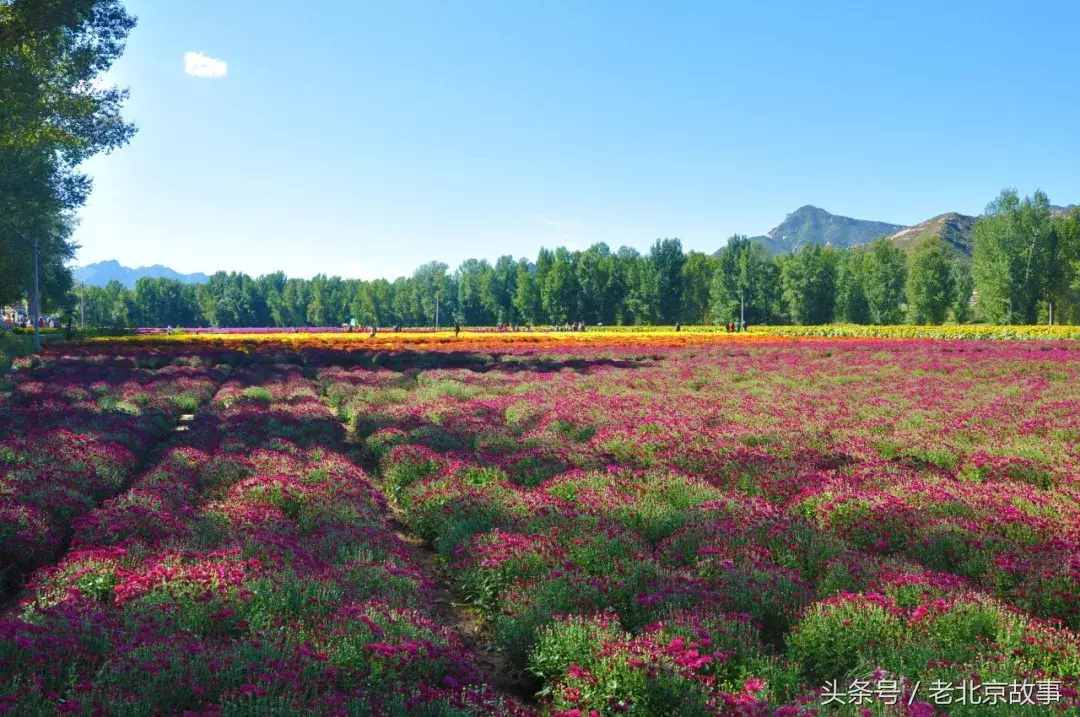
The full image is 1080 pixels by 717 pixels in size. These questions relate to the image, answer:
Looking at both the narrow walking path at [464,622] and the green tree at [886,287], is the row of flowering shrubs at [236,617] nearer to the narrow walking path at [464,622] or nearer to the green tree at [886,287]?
the narrow walking path at [464,622]

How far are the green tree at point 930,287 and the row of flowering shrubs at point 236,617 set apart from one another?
9682 cm

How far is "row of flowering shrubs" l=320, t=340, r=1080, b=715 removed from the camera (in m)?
4.22

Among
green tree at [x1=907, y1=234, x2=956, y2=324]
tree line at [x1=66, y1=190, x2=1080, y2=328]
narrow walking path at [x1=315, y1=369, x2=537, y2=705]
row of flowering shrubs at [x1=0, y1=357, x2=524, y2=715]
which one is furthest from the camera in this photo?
green tree at [x1=907, y1=234, x2=956, y2=324]

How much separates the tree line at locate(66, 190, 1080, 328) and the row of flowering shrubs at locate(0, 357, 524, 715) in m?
90.7

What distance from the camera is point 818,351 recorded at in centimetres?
3259

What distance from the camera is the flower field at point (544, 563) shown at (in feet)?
13.0

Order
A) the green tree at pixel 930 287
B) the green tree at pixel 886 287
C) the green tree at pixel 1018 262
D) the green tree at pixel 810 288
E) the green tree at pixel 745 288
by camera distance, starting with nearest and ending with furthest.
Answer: the green tree at pixel 1018 262 → the green tree at pixel 930 287 → the green tree at pixel 886 287 → the green tree at pixel 810 288 → the green tree at pixel 745 288

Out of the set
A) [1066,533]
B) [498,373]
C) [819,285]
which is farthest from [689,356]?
[819,285]

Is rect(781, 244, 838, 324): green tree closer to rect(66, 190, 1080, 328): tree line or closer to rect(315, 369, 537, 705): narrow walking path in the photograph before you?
rect(66, 190, 1080, 328): tree line

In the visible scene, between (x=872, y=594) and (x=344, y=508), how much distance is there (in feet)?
18.3

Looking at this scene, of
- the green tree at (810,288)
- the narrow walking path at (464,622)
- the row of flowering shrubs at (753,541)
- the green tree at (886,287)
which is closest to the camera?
the row of flowering shrubs at (753,541)

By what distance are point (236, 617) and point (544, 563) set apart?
2.61 m

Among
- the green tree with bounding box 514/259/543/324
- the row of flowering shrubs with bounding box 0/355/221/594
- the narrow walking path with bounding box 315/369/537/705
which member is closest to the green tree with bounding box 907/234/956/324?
the green tree with bounding box 514/259/543/324

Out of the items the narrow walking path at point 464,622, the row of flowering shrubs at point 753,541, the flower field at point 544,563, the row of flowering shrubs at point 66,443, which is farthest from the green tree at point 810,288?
the narrow walking path at point 464,622
